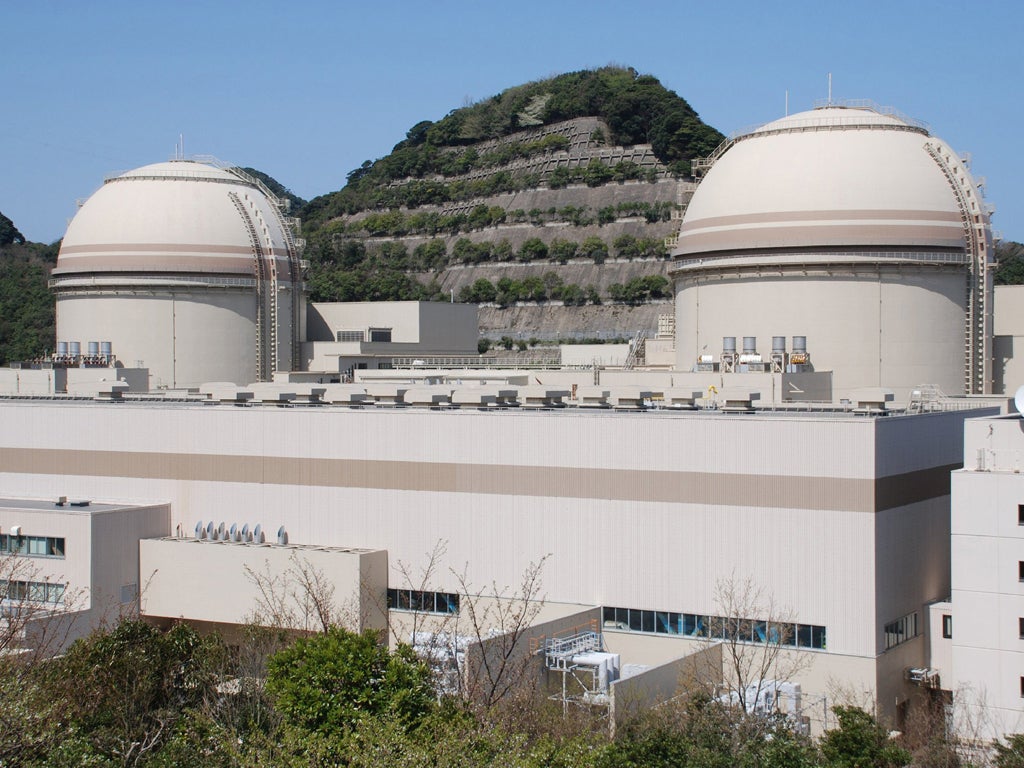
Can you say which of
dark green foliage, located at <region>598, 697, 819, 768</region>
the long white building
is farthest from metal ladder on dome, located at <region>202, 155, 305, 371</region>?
dark green foliage, located at <region>598, 697, 819, 768</region>

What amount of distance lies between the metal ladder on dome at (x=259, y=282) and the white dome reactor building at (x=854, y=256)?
2016 cm

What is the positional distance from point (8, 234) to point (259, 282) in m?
83.2

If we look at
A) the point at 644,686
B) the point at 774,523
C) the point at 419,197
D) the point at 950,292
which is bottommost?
the point at 644,686

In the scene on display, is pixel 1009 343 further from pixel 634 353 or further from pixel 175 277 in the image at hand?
pixel 175 277

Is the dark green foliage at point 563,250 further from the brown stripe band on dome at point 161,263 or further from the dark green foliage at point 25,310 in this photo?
the brown stripe band on dome at point 161,263

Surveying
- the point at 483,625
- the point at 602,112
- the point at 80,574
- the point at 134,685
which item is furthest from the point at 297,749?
the point at 602,112

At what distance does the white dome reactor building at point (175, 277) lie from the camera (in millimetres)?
56594

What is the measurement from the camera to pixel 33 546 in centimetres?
3803

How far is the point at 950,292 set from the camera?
48188 mm

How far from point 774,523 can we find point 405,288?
8430 centimetres

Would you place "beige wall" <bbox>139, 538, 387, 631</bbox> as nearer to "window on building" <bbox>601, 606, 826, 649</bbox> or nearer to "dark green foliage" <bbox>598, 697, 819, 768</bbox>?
"window on building" <bbox>601, 606, 826, 649</bbox>

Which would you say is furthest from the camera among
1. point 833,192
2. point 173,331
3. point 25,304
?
point 25,304

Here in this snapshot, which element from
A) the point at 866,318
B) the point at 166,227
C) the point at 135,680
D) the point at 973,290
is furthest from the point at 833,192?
the point at 135,680

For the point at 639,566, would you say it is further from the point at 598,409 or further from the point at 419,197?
the point at 419,197
